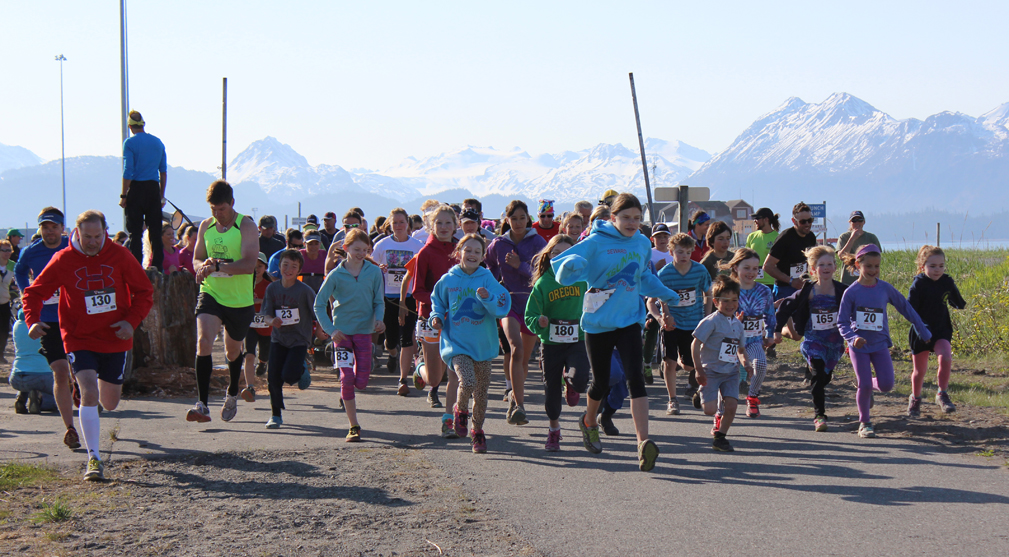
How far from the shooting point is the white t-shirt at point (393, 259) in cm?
1103

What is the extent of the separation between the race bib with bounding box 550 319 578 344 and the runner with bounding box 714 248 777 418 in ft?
5.81

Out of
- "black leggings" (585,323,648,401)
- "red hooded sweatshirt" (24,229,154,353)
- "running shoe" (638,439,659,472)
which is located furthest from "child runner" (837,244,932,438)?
"red hooded sweatshirt" (24,229,154,353)

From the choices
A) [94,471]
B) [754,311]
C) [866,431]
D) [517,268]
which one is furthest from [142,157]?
[866,431]

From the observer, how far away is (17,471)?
645 cm

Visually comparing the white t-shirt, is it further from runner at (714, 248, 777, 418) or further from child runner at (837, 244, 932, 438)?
child runner at (837, 244, 932, 438)

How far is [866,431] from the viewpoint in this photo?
Answer: 7812 mm

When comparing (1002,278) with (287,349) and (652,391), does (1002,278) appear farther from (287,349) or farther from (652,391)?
(287,349)

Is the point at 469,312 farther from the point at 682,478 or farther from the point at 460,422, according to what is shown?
the point at 682,478

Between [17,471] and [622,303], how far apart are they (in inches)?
172

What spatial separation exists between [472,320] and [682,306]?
115 inches

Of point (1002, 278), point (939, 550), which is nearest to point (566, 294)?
point (939, 550)

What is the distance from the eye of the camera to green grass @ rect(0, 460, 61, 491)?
20.2 ft

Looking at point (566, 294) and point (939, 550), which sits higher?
point (566, 294)

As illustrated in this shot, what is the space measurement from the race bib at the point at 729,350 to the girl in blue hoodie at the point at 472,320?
1706mm
